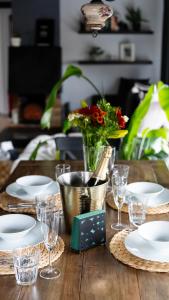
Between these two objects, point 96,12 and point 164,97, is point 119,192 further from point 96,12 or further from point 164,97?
point 164,97

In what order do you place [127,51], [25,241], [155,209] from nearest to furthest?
[25,241] < [155,209] < [127,51]

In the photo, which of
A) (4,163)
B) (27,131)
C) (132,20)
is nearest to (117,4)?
(132,20)

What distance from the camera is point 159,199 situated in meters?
1.91

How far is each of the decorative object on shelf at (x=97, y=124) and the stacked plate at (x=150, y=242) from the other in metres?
0.42

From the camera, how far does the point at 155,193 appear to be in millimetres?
1877

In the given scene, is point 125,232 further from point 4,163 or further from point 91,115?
point 4,163

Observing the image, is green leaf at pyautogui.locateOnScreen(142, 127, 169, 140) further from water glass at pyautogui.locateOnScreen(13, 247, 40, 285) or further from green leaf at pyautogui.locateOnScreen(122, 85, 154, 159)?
water glass at pyautogui.locateOnScreen(13, 247, 40, 285)

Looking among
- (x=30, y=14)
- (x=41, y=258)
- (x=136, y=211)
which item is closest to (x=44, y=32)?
(x=30, y=14)

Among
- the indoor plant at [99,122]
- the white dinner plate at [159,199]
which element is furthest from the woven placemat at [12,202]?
the white dinner plate at [159,199]

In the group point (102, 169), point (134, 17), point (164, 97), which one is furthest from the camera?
point (134, 17)

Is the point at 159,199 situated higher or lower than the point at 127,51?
lower

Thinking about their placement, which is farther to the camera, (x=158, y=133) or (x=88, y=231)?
(x=158, y=133)

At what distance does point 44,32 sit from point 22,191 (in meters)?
5.62

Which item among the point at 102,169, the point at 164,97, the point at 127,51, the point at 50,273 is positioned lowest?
the point at 50,273
